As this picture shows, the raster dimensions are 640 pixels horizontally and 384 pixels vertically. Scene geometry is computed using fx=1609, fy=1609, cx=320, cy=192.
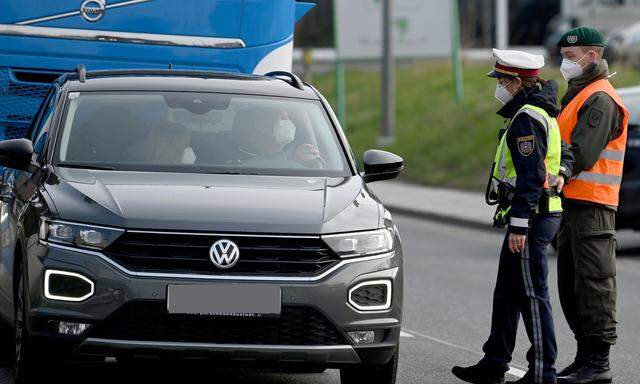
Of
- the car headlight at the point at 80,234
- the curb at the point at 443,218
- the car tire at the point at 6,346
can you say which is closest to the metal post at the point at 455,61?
the curb at the point at 443,218

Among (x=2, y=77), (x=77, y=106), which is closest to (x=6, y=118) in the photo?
(x=2, y=77)

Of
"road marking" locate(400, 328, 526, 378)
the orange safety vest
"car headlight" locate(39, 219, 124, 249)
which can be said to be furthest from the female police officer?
"car headlight" locate(39, 219, 124, 249)

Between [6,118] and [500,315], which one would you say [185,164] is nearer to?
[500,315]

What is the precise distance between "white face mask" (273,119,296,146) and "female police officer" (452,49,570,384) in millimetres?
1049

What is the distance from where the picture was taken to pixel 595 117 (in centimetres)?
814

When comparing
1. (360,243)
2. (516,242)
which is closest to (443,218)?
(516,242)

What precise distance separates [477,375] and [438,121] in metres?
19.6

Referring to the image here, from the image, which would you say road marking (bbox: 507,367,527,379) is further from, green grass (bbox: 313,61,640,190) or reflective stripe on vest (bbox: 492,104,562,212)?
green grass (bbox: 313,61,640,190)

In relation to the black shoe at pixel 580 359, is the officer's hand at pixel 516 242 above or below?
above

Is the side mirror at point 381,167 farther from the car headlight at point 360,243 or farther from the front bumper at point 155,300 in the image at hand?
the front bumper at point 155,300

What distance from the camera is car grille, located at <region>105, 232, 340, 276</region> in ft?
22.5

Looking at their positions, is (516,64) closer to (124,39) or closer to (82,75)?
(82,75)

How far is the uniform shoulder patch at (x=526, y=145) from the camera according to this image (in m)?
7.68

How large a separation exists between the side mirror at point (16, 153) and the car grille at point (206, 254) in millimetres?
1217
